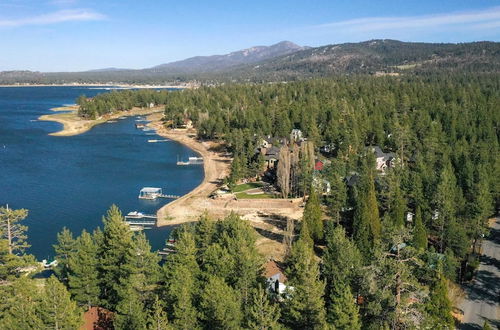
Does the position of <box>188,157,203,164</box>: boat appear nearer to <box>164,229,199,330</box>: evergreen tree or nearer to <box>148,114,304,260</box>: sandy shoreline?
<box>148,114,304,260</box>: sandy shoreline

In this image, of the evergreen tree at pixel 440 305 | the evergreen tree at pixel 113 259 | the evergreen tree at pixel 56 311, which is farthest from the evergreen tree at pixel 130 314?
the evergreen tree at pixel 440 305

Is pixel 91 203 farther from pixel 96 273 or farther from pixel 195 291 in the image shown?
pixel 195 291

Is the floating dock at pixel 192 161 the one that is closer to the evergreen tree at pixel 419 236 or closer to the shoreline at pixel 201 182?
the shoreline at pixel 201 182

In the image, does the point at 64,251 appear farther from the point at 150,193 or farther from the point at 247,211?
the point at 150,193

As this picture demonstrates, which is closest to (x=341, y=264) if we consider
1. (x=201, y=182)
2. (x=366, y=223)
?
(x=366, y=223)

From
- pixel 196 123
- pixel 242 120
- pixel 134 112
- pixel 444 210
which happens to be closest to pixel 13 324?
pixel 444 210

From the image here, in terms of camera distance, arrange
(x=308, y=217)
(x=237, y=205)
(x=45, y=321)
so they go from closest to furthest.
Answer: (x=45, y=321)
(x=308, y=217)
(x=237, y=205)
